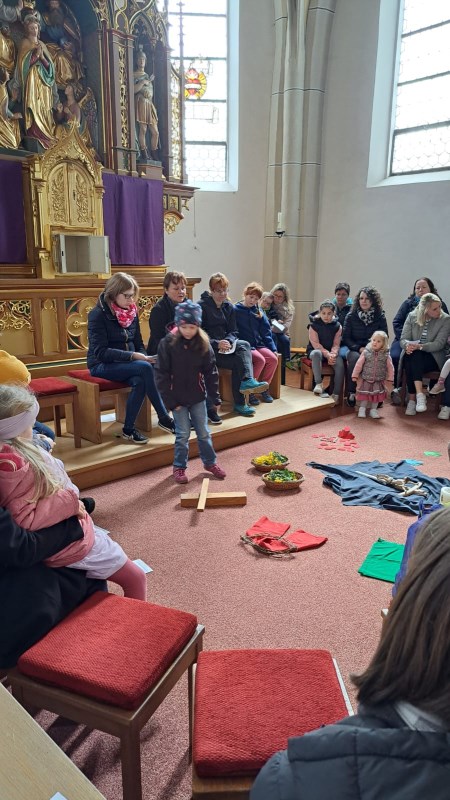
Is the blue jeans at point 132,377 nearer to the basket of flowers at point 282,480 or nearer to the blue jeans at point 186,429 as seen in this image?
the blue jeans at point 186,429

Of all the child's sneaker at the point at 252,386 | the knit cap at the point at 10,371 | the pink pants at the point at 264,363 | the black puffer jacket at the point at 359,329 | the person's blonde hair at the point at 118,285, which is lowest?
the child's sneaker at the point at 252,386

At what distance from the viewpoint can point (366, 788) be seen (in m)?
0.79

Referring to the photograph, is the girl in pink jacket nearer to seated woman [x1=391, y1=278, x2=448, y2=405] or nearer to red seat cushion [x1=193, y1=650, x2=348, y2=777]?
red seat cushion [x1=193, y1=650, x2=348, y2=777]

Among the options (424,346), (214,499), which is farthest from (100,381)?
(424,346)

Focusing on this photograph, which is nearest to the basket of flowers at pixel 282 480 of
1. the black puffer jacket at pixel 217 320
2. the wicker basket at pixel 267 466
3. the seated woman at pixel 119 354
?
the wicker basket at pixel 267 466

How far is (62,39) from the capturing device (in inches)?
267

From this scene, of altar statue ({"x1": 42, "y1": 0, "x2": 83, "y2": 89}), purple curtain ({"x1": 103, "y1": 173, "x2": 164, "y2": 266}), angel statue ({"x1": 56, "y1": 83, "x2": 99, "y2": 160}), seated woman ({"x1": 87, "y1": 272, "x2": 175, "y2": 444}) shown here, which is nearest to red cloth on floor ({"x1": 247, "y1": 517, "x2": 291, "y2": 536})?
seated woman ({"x1": 87, "y1": 272, "x2": 175, "y2": 444})

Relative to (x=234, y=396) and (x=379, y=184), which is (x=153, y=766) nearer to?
(x=234, y=396)

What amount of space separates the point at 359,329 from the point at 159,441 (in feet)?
10.7

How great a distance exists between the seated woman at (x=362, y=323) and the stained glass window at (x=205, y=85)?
158 inches

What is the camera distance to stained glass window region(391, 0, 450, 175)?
8.18 m

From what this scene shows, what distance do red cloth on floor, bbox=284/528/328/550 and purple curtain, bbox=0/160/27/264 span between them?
4.73 meters

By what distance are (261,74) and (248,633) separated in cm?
924

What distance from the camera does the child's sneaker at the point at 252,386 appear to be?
19.5 feet
